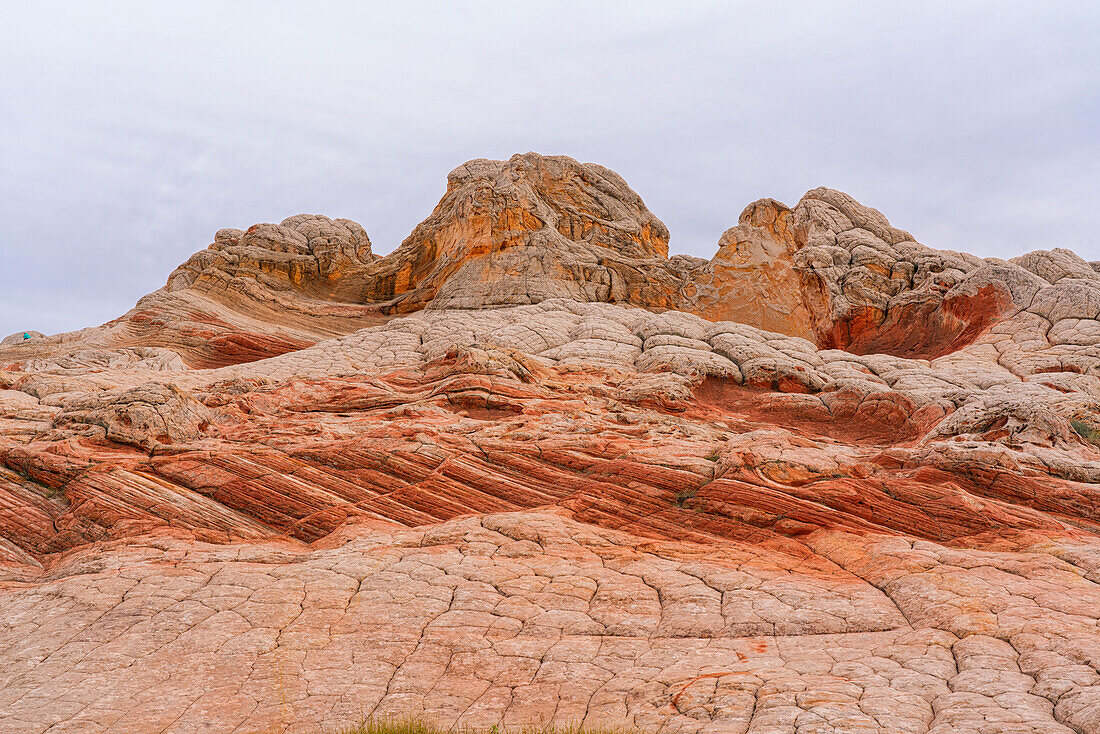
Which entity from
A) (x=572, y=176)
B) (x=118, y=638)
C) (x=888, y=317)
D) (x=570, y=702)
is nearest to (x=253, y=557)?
(x=118, y=638)

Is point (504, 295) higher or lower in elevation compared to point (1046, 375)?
higher

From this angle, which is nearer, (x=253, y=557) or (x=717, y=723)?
(x=717, y=723)

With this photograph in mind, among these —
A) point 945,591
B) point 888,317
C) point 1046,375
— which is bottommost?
point 945,591

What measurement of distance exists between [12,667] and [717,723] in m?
8.46

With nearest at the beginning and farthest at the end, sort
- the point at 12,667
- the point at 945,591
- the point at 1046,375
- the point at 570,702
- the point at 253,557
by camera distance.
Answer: the point at 570,702 → the point at 12,667 → the point at 945,591 → the point at 253,557 → the point at 1046,375

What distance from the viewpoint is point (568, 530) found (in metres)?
13.1

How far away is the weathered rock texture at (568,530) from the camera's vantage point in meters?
8.17

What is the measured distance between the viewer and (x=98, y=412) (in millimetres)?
16250

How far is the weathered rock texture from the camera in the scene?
8172mm

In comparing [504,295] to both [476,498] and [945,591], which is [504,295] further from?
[945,591]

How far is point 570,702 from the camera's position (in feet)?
26.4

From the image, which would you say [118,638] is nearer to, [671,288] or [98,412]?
[98,412]

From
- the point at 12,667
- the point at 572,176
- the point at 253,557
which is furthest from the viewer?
the point at 572,176

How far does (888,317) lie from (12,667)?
33.0 meters
